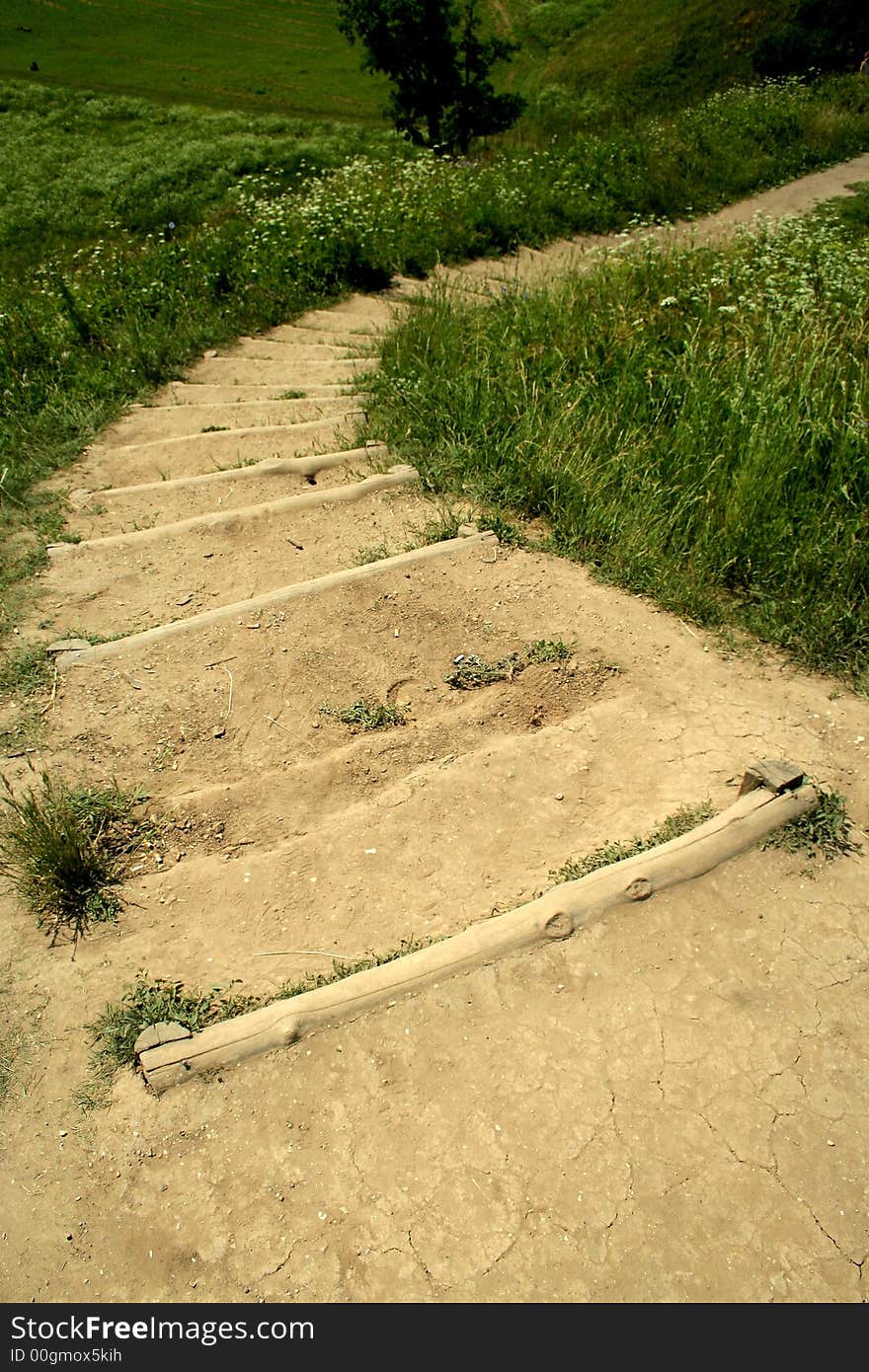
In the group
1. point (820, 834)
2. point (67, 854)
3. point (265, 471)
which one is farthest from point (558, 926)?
point (265, 471)

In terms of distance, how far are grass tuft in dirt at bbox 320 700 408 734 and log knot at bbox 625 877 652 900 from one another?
130 cm

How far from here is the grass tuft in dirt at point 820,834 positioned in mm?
2996

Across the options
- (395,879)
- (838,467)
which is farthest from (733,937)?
(838,467)

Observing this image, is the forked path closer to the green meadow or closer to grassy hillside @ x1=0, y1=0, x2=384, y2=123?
the green meadow

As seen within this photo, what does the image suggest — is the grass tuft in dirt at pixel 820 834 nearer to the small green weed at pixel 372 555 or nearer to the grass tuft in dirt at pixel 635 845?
the grass tuft in dirt at pixel 635 845

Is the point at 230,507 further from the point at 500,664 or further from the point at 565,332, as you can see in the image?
the point at 565,332

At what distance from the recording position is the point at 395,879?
3016 millimetres

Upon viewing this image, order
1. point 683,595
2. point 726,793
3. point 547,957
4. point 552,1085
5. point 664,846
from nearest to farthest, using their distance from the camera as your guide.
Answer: point 552,1085 → point 547,957 → point 664,846 → point 726,793 → point 683,595

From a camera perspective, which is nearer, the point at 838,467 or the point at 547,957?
the point at 547,957

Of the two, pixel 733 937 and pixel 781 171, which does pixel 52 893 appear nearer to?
pixel 733 937

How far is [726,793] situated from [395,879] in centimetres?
134

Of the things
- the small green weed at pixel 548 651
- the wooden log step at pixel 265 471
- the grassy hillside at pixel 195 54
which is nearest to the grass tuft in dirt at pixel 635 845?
the small green weed at pixel 548 651

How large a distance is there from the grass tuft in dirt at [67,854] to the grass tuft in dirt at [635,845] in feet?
5.36

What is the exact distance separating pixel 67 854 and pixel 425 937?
51.1 inches
